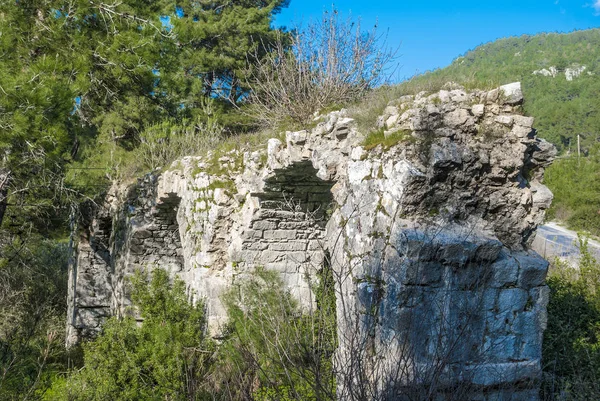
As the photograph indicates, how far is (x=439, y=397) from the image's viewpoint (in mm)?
2855

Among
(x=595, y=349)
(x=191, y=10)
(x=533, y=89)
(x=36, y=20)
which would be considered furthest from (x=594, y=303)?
(x=533, y=89)

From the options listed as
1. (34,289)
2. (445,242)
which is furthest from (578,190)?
(34,289)

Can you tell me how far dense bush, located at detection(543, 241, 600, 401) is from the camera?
4640mm

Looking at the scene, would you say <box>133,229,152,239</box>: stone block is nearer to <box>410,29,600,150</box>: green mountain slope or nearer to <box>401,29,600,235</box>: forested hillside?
<box>401,29,600,235</box>: forested hillside

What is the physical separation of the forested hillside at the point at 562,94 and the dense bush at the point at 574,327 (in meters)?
2.10

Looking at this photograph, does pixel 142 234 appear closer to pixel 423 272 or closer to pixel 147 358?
pixel 147 358

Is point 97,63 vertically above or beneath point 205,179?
above

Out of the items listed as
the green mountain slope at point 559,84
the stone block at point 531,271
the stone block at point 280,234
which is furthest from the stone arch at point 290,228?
the stone block at point 531,271

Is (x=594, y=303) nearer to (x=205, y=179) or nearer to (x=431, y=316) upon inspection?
(x=431, y=316)

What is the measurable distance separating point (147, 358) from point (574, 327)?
192 inches

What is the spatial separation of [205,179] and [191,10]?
482 inches

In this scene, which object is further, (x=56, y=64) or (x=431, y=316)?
(x=56, y=64)

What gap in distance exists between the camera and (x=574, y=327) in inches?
224

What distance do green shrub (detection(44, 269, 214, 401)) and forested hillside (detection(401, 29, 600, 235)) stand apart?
4056 mm
